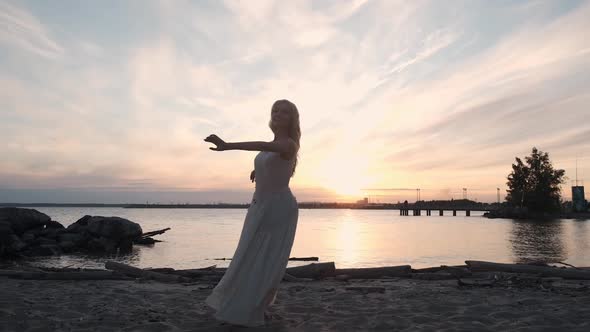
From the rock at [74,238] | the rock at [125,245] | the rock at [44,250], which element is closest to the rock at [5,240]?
the rock at [44,250]

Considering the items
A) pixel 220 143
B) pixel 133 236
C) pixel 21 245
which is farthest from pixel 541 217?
pixel 220 143

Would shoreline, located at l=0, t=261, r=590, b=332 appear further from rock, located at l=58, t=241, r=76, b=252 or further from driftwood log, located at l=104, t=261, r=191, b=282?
rock, located at l=58, t=241, r=76, b=252

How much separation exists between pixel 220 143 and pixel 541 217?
412ft

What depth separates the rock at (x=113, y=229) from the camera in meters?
28.8

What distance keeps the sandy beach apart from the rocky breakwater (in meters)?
18.6

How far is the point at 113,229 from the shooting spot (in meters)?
28.9

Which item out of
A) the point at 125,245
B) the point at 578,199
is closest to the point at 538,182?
the point at 578,199

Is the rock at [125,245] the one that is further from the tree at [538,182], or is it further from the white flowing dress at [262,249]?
the tree at [538,182]

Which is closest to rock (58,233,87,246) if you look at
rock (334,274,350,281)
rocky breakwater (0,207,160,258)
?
rocky breakwater (0,207,160,258)

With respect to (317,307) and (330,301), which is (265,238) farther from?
(330,301)

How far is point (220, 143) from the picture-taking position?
442 centimetres

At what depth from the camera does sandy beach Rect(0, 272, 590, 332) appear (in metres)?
5.76

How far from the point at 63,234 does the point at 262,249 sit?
91.2ft

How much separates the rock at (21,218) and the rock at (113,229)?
319 centimetres
